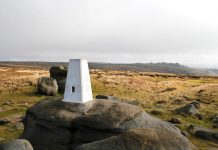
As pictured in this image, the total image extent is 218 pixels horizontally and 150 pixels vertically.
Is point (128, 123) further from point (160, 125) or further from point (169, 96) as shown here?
point (169, 96)

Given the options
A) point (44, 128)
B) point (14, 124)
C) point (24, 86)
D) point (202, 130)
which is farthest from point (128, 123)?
point (24, 86)

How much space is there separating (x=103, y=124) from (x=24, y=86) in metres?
46.1

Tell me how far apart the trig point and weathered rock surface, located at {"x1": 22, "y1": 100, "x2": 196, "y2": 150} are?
628 mm

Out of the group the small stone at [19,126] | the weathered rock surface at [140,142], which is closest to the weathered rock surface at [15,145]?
the weathered rock surface at [140,142]

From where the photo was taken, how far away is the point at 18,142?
979 inches

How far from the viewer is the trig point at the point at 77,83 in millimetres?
32219

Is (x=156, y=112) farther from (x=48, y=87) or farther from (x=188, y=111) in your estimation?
(x=48, y=87)

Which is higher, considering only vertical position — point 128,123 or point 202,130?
point 128,123

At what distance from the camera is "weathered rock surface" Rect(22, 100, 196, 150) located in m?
28.8

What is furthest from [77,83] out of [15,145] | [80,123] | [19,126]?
[19,126]

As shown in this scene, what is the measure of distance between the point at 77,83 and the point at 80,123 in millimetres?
4376

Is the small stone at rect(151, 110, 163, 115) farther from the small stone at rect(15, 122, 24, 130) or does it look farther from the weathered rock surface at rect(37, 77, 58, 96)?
the weathered rock surface at rect(37, 77, 58, 96)

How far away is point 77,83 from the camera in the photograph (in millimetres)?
32281

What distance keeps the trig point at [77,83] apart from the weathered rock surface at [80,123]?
2.06 ft
